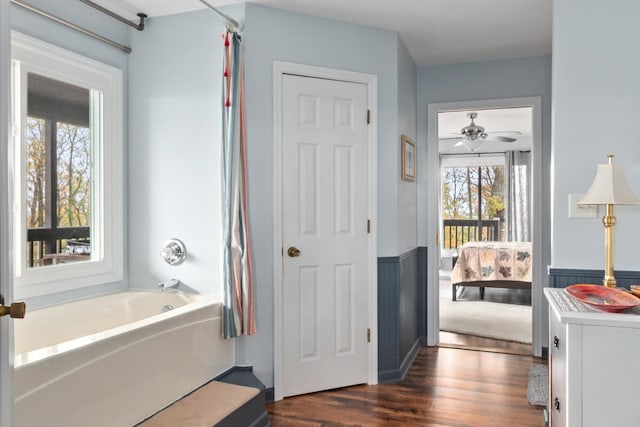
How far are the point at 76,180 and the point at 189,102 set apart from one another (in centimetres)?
88

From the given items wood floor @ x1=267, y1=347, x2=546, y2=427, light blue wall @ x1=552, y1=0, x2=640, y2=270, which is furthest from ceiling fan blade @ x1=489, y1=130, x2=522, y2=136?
light blue wall @ x1=552, y1=0, x2=640, y2=270

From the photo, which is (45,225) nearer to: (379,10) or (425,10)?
(379,10)

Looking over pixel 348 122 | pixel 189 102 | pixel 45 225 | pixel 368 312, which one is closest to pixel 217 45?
pixel 189 102

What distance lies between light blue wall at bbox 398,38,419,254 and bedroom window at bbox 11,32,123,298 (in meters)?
1.98

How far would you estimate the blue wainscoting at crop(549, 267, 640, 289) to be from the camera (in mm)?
2406

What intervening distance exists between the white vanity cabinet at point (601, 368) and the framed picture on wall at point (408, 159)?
2063 millimetres

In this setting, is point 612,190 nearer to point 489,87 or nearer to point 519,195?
point 489,87

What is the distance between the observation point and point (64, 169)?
2953 mm

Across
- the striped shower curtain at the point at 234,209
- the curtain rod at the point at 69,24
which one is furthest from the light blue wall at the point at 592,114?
the curtain rod at the point at 69,24

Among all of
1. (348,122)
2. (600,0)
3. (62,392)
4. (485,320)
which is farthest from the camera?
(485,320)

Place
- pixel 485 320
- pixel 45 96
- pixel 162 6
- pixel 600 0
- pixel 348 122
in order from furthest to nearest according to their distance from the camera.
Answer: pixel 485 320 → pixel 348 122 → pixel 162 6 → pixel 45 96 → pixel 600 0

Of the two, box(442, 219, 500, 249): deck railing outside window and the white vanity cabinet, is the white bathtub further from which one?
box(442, 219, 500, 249): deck railing outside window

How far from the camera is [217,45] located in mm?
3045

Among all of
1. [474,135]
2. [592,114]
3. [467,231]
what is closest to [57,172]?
[592,114]
